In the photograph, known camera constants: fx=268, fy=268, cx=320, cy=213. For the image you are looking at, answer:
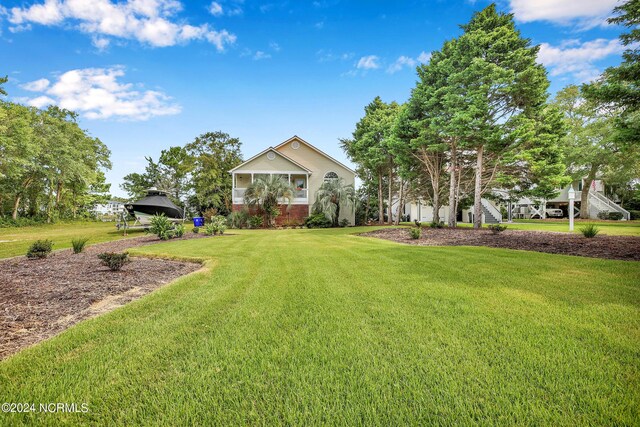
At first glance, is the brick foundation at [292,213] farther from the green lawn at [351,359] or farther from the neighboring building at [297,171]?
the green lawn at [351,359]

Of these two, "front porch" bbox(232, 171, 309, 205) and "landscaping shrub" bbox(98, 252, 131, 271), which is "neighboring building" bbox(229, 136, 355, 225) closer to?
"front porch" bbox(232, 171, 309, 205)

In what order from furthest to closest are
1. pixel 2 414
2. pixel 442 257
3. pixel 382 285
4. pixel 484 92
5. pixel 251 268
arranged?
1. pixel 484 92
2. pixel 442 257
3. pixel 251 268
4. pixel 382 285
5. pixel 2 414

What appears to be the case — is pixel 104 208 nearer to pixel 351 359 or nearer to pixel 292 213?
pixel 292 213

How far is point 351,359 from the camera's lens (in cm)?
221

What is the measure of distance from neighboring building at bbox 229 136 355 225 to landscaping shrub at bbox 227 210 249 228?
5.90 feet

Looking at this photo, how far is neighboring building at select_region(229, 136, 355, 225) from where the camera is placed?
2295 centimetres

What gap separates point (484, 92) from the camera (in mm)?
13258

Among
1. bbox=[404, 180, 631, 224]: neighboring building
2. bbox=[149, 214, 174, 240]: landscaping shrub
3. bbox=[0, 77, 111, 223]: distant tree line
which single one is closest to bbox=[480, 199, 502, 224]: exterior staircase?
bbox=[404, 180, 631, 224]: neighboring building

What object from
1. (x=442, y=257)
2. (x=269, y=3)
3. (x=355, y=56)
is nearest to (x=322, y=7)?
(x=269, y=3)

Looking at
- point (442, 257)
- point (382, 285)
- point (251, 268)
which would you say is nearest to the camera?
point (382, 285)

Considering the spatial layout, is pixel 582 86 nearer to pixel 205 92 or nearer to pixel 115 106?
pixel 205 92

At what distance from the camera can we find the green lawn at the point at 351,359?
5.38ft

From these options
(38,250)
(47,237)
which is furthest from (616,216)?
(47,237)

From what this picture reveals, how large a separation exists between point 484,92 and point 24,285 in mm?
17348
